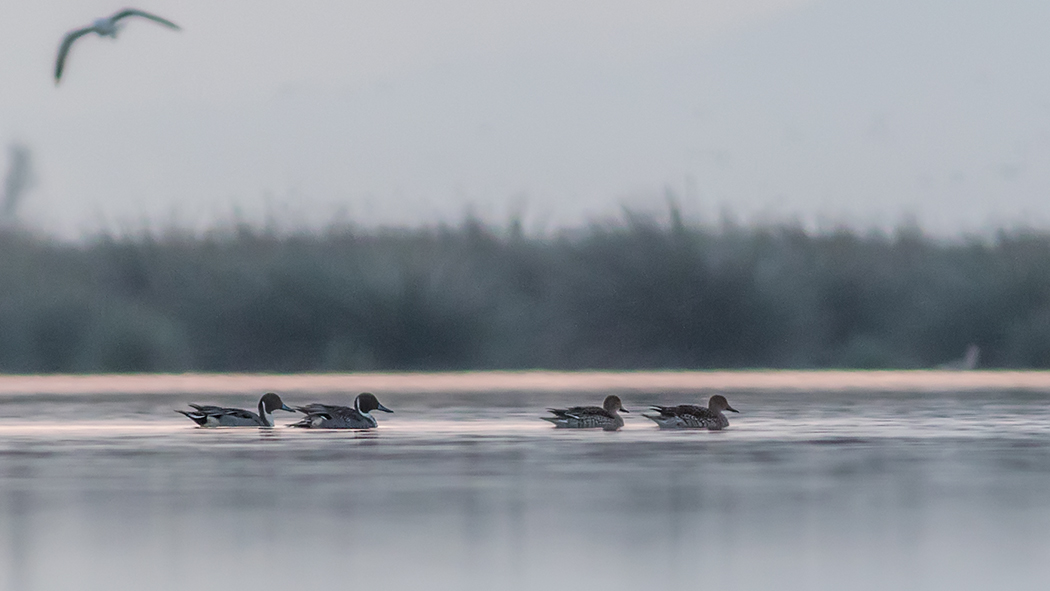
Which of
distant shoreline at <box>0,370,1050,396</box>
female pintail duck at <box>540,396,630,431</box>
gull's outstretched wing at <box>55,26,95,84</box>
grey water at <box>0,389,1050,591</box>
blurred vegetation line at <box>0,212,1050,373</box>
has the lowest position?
grey water at <box>0,389,1050,591</box>

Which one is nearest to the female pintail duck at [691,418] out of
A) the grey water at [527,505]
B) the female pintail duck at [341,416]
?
the grey water at [527,505]

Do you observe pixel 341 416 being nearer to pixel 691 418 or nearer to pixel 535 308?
pixel 691 418

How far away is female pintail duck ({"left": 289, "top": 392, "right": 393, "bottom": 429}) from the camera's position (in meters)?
17.4

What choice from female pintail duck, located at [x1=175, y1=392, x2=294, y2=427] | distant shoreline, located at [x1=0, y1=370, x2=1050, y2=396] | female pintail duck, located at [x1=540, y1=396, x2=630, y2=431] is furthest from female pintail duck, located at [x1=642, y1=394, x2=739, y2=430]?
distant shoreline, located at [x1=0, y1=370, x2=1050, y2=396]

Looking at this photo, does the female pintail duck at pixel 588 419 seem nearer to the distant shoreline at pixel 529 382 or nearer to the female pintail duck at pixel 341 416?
the female pintail duck at pixel 341 416

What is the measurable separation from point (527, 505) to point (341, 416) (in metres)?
6.35

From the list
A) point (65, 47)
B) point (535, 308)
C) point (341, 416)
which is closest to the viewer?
point (341, 416)

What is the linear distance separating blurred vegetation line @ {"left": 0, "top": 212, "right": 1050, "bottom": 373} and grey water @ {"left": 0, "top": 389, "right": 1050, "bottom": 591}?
813 centimetres

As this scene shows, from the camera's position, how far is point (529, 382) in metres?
25.5

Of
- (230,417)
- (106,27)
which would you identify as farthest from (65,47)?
(230,417)

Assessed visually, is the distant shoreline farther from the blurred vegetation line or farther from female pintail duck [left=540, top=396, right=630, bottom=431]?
female pintail duck [left=540, top=396, right=630, bottom=431]

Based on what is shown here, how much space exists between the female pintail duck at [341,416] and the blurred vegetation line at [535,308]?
8593mm

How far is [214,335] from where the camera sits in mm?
26953

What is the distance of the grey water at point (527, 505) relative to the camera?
888 cm
